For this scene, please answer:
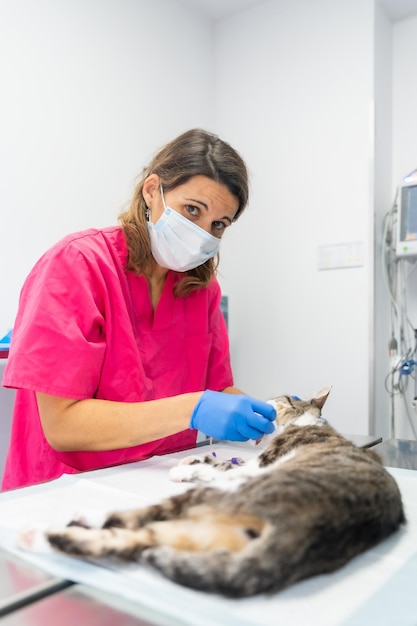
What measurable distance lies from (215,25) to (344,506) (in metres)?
3.29

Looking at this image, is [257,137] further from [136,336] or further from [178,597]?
[178,597]

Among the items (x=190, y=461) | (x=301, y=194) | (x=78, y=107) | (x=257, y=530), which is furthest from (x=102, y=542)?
(x=301, y=194)

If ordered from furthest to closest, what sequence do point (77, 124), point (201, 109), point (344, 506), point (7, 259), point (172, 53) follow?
1. point (201, 109)
2. point (172, 53)
3. point (77, 124)
4. point (7, 259)
5. point (344, 506)

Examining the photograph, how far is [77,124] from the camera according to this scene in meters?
2.42

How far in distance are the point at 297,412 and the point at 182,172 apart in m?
0.71

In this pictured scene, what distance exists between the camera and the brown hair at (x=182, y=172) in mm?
1346

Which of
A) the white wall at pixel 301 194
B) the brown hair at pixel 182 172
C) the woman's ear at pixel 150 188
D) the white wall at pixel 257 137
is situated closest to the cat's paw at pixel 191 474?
the brown hair at pixel 182 172

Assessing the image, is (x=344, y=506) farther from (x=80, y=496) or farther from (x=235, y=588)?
(x=80, y=496)

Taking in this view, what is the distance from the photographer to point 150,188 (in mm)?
1431

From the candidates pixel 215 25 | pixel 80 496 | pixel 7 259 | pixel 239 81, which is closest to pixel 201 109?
pixel 239 81

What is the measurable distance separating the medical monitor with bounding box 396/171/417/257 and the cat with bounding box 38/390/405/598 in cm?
187

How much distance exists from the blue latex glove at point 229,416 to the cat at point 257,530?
12.4 inches

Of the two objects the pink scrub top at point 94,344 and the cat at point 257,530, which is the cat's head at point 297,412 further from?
A: the cat at point 257,530

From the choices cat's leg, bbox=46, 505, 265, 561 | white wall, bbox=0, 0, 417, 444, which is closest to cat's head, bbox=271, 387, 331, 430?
cat's leg, bbox=46, 505, 265, 561
